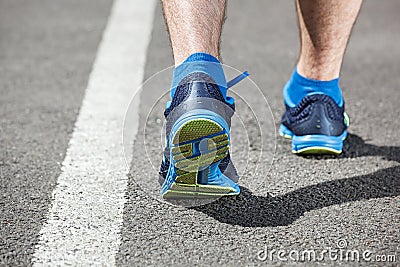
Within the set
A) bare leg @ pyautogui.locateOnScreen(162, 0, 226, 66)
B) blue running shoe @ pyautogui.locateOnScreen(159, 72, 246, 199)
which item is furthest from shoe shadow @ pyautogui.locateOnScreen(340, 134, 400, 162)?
bare leg @ pyautogui.locateOnScreen(162, 0, 226, 66)

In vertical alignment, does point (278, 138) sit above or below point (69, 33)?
above

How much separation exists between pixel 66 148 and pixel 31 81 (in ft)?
3.14

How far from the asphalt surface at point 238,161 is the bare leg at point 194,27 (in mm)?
276

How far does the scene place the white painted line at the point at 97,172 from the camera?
205 centimetres

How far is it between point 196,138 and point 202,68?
0.23 meters

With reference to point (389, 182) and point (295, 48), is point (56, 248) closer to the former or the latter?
point (389, 182)

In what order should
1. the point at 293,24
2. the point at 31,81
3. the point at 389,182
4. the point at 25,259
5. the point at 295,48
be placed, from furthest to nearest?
the point at 293,24 → the point at 295,48 → the point at 31,81 → the point at 389,182 → the point at 25,259

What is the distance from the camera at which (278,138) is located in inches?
117

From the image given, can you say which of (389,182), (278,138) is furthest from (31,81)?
(389,182)

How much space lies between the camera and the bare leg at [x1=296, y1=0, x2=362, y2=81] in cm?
281

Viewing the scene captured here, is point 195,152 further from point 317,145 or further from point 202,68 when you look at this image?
point 317,145

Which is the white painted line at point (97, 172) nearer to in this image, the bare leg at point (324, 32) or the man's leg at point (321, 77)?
the man's leg at point (321, 77)

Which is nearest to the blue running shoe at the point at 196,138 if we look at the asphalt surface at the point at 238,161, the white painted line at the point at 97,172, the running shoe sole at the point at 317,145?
the asphalt surface at the point at 238,161

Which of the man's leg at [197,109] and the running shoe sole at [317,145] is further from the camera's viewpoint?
the running shoe sole at [317,145]
